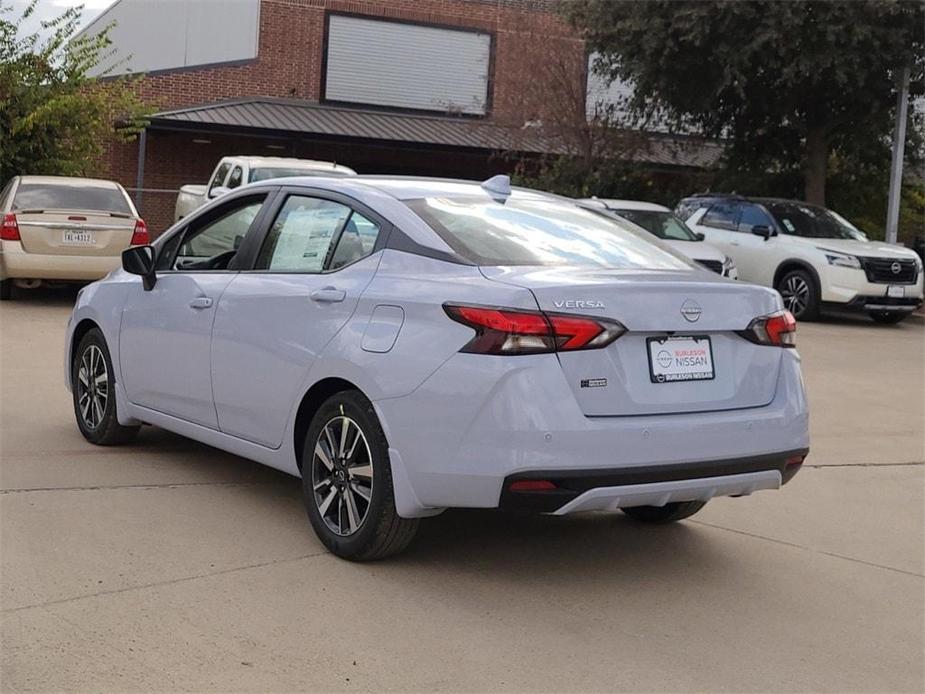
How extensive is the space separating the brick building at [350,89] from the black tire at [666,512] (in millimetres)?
21923

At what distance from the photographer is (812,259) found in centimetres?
1747

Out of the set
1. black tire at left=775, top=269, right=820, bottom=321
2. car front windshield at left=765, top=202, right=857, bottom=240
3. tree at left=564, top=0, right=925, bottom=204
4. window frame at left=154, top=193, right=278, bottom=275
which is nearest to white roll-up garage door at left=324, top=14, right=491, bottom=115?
tree at left=564, top=0, right=925, bottom=204

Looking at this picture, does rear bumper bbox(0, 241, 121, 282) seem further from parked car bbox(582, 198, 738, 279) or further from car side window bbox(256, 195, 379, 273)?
car side window bbox(256, 195, 379, 273)

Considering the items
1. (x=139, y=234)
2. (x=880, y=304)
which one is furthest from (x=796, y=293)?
(x=139, y=234)

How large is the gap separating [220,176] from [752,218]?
8.36 metres

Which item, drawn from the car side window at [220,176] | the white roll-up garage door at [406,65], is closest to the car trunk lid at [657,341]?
the car side window at [220,176]

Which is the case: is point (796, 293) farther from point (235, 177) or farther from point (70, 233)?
point (70, 233)

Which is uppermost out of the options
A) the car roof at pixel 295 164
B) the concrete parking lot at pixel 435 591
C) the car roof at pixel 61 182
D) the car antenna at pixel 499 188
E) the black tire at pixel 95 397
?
the car roof at pixel 295 164

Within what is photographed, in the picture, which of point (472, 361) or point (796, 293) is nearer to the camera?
point (472, 361)

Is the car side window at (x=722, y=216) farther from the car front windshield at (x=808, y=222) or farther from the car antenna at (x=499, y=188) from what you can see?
the car antenna at (x=499, y=188)

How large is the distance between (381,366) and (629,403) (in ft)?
3.24

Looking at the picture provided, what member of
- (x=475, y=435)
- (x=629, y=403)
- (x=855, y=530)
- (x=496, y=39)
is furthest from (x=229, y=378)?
(x=496, y=39)

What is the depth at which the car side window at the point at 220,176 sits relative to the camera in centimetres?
1928

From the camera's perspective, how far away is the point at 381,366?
4.88 metres
